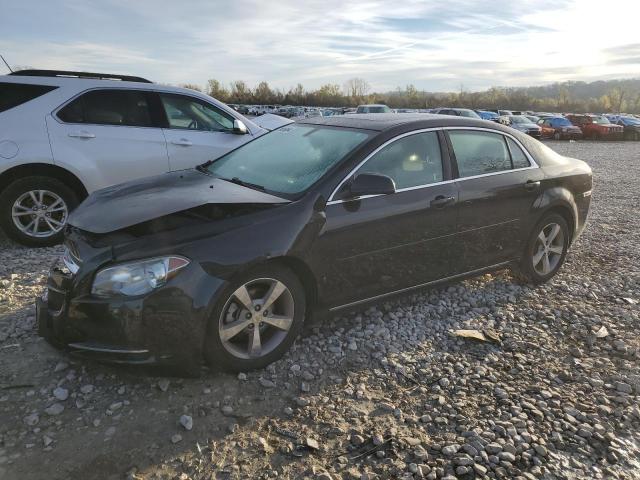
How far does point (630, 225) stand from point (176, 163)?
6708mm

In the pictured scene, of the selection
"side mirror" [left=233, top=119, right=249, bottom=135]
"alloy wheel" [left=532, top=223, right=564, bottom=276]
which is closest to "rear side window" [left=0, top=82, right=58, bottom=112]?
"side mirror" [left=233, top=119, right=249, bottom=135]

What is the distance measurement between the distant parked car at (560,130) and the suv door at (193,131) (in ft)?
94.4

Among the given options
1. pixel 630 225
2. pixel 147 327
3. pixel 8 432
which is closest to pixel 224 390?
pixel 147 327

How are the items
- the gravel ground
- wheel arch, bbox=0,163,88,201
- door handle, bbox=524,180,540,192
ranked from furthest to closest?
wheel arch, bbox=0,163,88,201
door handle, bbox=524,180,540,192
the gravel ground

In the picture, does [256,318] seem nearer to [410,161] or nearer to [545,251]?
[410,161]

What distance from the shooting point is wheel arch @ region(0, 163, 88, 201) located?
539 centimetres

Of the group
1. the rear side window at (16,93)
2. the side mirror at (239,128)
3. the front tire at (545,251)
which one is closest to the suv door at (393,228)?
the front tire at (545,251)

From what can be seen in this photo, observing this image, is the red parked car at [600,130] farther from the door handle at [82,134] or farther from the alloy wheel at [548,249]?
the door handle at [82,134]

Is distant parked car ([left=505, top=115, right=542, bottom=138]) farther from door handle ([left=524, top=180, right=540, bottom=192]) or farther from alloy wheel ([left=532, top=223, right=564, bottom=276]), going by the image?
door handle ([left=524, top=180, right=540, bottom=192])

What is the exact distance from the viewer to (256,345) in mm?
3256

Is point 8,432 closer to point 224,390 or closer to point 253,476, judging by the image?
point 224,390

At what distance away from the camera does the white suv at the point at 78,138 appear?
5414 mm

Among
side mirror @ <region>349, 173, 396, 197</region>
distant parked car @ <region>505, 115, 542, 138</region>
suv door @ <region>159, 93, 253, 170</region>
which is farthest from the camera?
distant parked car @ <region>505, 115, 542, 138</region>

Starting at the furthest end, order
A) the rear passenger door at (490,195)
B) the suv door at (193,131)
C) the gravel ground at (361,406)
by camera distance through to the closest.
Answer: the suv door at (193,131)
the rear passenger door at (490,195)
the gravel ground at (361,406)
